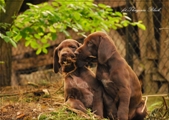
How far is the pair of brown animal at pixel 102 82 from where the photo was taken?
418cm

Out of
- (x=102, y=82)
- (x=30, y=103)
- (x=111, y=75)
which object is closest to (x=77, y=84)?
(x=102, y=82)

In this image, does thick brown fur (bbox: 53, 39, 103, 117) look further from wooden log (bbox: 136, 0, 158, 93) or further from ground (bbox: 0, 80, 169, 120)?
wooden log (bbox: 136, 0, 158, 93)

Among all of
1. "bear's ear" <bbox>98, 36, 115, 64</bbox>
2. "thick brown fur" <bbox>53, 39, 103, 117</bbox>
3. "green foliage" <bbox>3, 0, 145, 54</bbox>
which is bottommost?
"thick brown fur" <bbox>53, 39, 103, 117</bbox>

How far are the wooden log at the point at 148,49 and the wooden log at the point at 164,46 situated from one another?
0.13 meters

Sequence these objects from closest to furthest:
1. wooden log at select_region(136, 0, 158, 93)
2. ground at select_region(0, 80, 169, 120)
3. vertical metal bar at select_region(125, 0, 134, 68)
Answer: ground at select_region(0, 80, 169, 120) < vertical metal bar at select_region(125, 0, 134, 68) < wooden log at select_region(136, 0, 158, 93)

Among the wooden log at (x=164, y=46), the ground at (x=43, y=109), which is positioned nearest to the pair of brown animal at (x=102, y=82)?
the ground at (x=43, y=109)

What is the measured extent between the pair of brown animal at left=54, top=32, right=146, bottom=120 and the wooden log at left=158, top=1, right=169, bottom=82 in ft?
9.33

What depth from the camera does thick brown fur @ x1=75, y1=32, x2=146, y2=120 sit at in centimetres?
416

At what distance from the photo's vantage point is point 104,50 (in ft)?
13.9

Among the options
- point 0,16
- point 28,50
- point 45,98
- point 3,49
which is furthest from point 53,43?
point 45,98

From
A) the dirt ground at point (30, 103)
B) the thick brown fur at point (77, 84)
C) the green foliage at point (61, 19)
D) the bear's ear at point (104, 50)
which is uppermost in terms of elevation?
the green foliage at point (61, 19)

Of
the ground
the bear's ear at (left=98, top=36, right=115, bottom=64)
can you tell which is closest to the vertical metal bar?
the ground

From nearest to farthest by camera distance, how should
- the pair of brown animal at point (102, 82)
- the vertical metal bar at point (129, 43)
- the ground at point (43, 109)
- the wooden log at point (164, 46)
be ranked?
the ground at point (43, 109), the pair of brown animal at point (102, 82), the vertical metal bar at point (129, 43), the wooden log at point (164, 46)

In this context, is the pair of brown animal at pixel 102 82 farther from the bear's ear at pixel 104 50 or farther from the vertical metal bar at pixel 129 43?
the vertical metal bar at pixel 129 43
